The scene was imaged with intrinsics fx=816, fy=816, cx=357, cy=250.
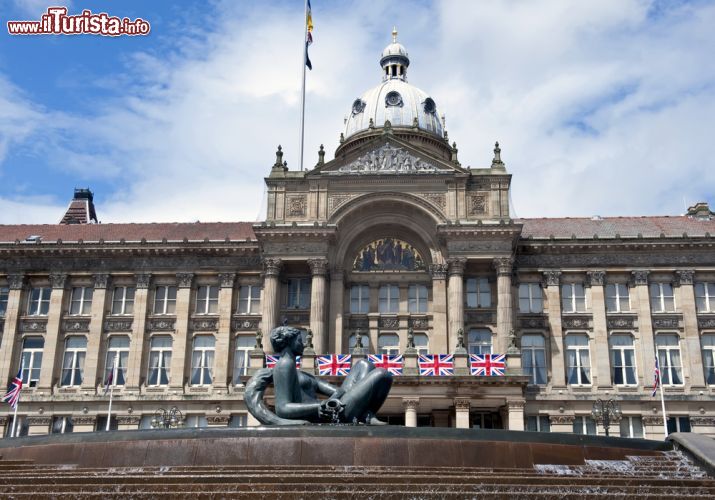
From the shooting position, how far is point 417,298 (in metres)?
49.5

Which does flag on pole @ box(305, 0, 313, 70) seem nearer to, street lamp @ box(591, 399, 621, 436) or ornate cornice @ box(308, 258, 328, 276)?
ornate cornice @ box(308, 258, 328, 276)

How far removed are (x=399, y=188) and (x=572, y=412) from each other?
16.4 meters

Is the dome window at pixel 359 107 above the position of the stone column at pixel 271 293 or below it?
above

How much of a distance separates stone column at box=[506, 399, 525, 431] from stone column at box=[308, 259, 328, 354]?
11.1 meters

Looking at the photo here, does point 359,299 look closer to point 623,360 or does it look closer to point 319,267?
point 319,267

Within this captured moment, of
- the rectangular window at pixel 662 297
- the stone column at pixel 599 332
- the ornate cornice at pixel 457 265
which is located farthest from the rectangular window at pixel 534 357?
the rectangular window at pixel 662 297

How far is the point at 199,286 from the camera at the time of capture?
51.9 metres

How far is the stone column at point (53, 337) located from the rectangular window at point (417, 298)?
72.1 ft

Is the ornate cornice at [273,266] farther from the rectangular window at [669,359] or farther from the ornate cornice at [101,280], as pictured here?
the rectangular window at [669,359]

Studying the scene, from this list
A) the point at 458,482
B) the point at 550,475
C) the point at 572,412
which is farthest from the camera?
the point at 572,412

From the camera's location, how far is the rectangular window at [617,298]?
49.5 m

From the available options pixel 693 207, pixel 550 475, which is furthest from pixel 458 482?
pixel 693 207

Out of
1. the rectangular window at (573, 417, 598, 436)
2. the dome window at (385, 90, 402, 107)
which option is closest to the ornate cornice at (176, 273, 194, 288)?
the dome window at (385, 90, 402, 107)

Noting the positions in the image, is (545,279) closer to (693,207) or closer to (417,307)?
(417,307)
